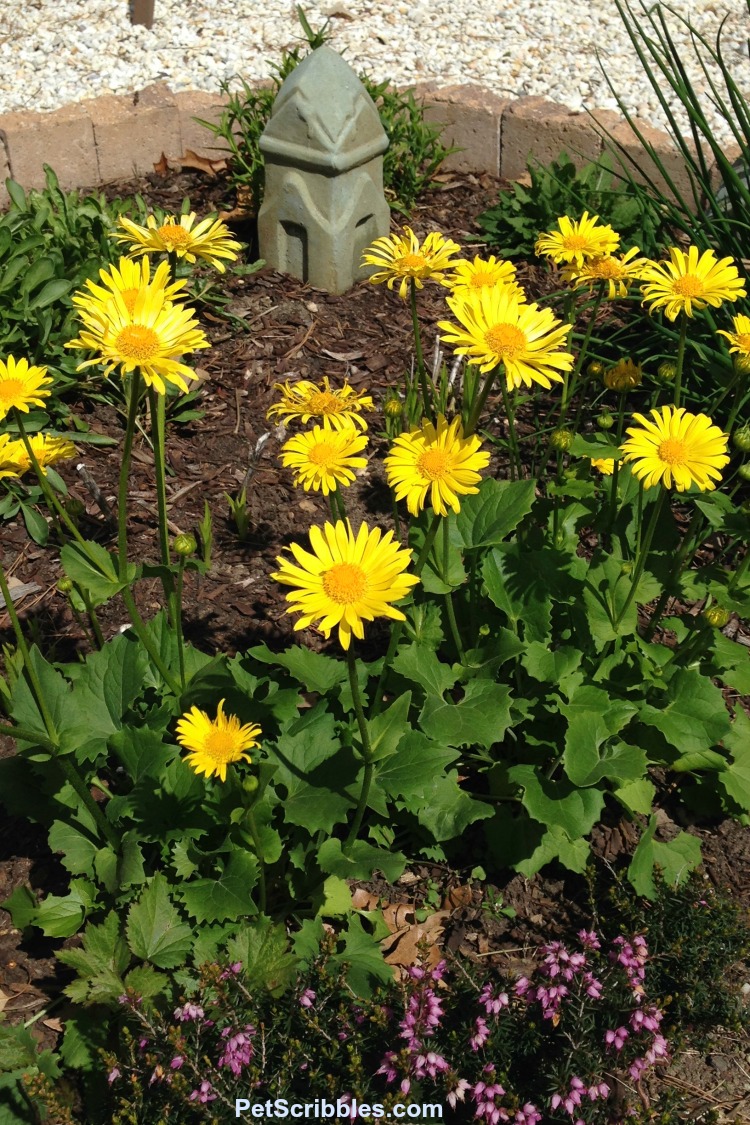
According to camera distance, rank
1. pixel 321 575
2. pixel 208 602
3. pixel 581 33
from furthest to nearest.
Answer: pixel 581 33 < pixel 208 602 < pixel 321 575

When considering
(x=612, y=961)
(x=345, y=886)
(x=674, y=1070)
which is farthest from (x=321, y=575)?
(x=674, y=1070)

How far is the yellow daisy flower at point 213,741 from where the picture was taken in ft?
6.57

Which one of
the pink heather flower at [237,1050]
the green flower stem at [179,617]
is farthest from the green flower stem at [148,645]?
the pink heather flower at [237,1050]

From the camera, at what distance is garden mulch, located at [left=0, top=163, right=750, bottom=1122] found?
2.53 meters

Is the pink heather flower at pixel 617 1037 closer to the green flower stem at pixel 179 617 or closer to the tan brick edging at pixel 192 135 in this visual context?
the green flower stem at pixel 179 617

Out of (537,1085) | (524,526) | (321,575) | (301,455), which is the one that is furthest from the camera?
(524,526)

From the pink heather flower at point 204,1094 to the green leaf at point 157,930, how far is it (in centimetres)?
30

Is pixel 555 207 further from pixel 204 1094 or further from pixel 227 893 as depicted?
pixel 204 1094

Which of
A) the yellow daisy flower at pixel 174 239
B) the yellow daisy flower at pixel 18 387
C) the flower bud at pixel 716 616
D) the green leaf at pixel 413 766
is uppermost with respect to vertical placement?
the yellow daisy flower at pixel 174 239

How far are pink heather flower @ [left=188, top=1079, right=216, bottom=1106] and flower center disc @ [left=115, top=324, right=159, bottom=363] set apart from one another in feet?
4.38

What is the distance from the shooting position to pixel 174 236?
220cm

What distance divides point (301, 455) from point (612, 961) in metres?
1.25

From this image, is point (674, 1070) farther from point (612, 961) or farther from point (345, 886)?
point (345, 886)

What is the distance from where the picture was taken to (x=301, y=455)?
2.27m
